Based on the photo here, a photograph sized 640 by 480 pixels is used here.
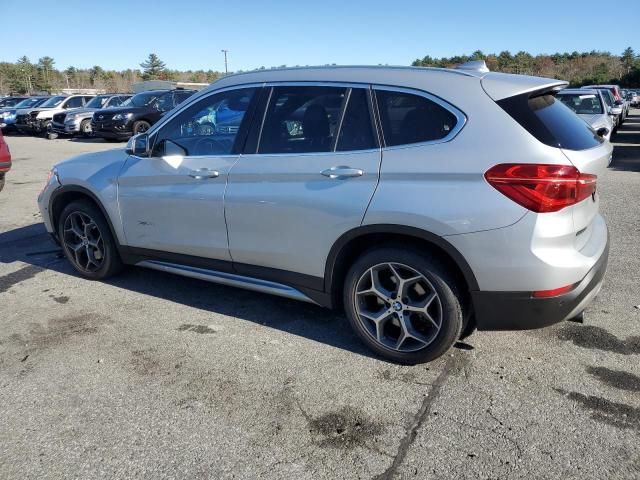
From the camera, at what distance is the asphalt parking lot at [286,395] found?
2.49 m

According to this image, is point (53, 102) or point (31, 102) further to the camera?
point (31, 102)

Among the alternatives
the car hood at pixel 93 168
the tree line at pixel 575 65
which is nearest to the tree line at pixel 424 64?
the tree line at pixel 575 65

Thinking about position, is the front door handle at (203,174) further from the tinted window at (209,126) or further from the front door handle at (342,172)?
the front door handle at (342,172)

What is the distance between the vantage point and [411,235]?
3088 millimetres

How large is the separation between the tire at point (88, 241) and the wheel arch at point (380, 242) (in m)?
2.29

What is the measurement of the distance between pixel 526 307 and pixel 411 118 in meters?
1.28

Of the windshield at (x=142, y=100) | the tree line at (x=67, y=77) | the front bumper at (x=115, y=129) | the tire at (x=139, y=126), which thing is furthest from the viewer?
the tree line at (x=67, y=77)

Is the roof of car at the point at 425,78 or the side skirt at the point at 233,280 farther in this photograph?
the side skirt at the point at 233,280

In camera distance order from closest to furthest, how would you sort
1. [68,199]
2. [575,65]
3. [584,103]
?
[68,199] → [584,103] → [575,65]

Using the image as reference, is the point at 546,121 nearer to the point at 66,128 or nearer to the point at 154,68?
the point at 66,128

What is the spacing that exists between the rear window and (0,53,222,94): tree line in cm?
8485

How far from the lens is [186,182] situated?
4.02 m

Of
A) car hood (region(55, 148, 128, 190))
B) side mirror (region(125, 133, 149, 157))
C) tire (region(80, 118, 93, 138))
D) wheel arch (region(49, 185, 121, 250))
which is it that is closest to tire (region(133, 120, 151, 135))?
tire (region(80, 118, 93, 138))

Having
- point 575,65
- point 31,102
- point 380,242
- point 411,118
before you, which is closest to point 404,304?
point 380,242
